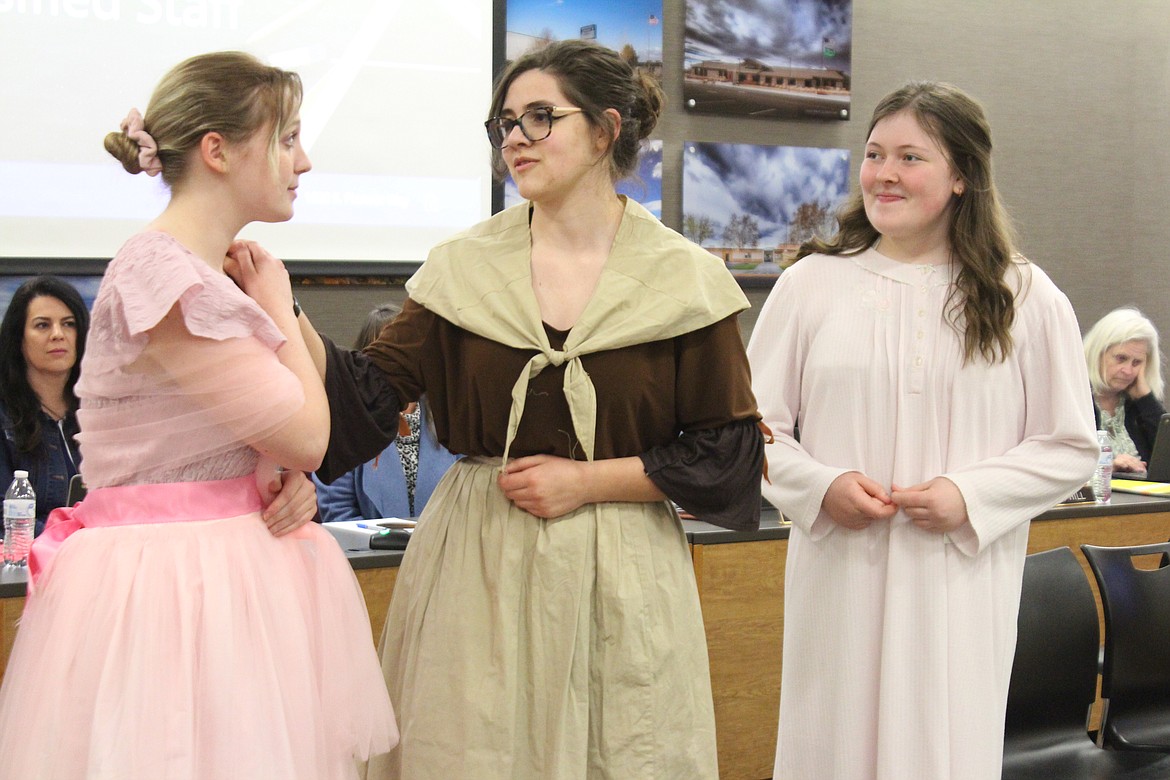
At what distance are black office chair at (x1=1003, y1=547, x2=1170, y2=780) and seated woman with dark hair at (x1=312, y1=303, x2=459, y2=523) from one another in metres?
2.00

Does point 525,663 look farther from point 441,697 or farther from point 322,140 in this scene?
point 322,140

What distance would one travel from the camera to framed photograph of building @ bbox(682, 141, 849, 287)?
225 inches

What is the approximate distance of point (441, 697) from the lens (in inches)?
71.0

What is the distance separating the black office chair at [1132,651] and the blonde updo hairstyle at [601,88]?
1639 millimetres

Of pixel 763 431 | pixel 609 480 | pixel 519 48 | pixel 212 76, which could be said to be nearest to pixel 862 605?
pixel 763 431

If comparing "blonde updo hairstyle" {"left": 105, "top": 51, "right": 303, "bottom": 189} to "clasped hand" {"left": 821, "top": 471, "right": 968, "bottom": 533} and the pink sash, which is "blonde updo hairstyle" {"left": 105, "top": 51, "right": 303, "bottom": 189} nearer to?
the pink sash

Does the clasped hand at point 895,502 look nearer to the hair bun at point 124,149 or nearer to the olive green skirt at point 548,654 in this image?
the olive green skirt at point 548,654

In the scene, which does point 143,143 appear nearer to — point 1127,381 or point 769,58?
point 769,58

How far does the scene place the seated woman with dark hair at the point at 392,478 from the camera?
13.6ft

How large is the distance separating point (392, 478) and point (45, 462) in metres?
1.07

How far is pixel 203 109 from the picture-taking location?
1595 millimetres

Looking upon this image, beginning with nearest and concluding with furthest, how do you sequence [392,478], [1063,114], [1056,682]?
[1056,682] < [392,478] < [1063,114]

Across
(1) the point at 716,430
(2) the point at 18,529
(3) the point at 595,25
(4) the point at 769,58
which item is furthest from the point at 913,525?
(4) the point at 769,58

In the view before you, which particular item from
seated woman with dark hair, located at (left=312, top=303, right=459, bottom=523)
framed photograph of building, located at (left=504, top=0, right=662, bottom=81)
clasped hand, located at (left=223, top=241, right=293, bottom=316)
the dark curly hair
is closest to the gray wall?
framed photograph of building, located at (left=504, top=0, right=662, bottom=81)
